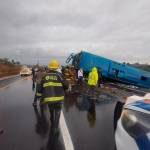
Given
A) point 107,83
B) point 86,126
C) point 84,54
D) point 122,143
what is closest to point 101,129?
point 86,126

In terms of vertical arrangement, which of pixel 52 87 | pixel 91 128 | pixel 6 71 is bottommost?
pixel 6 71

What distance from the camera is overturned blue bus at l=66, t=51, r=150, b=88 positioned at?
961 inches

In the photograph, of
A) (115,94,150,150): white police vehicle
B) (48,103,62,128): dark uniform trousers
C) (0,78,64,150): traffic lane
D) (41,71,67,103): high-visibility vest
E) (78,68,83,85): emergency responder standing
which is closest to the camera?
(115,94,150,150): white police vehicle

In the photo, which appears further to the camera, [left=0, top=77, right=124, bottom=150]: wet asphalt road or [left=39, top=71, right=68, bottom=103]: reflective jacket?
[left=39, top=71, right=68, bottom=103]: reflective jacket

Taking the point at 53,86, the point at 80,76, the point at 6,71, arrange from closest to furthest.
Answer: the point at 53,86 < the point at 80,76 < the point at 6,71

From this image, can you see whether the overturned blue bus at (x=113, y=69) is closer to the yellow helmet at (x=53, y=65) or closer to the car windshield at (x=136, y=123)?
the yellow helmet at (x=53, y=65)

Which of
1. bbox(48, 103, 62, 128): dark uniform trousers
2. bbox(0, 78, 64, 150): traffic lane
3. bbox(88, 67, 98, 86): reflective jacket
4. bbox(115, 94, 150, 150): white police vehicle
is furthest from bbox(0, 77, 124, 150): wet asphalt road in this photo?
bbox(88, 67, 98, 86): reflective jacket

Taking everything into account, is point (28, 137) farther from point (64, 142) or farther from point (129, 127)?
point (129, 127)

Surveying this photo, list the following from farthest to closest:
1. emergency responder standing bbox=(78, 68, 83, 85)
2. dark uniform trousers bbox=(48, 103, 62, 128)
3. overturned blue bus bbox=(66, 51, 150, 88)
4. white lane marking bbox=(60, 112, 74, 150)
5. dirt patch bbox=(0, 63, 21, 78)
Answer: dirt patch bbox=(0, 63, 21, 78) → overturned blue bus bbox=(66, 51, 150, 88) → emergency responder standing bbox=(78, 68, 83, 85) → dark uniform trousers bbox=(48, 103, 62, 128) → white lane marking bbox=(60, 112, 74, 150)

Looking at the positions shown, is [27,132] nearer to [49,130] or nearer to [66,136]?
[49,130]

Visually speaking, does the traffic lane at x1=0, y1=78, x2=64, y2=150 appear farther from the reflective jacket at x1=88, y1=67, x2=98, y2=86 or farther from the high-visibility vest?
the reflective jacket at x1=88, y1=67, x2=98, y2=86

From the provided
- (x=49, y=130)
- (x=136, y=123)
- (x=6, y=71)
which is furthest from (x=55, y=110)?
(x=6, y=71)

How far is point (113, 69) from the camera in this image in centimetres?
2455

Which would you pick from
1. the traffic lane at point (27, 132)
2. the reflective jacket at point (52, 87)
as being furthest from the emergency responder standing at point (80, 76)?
the reflective jacket at point (52, 87)
